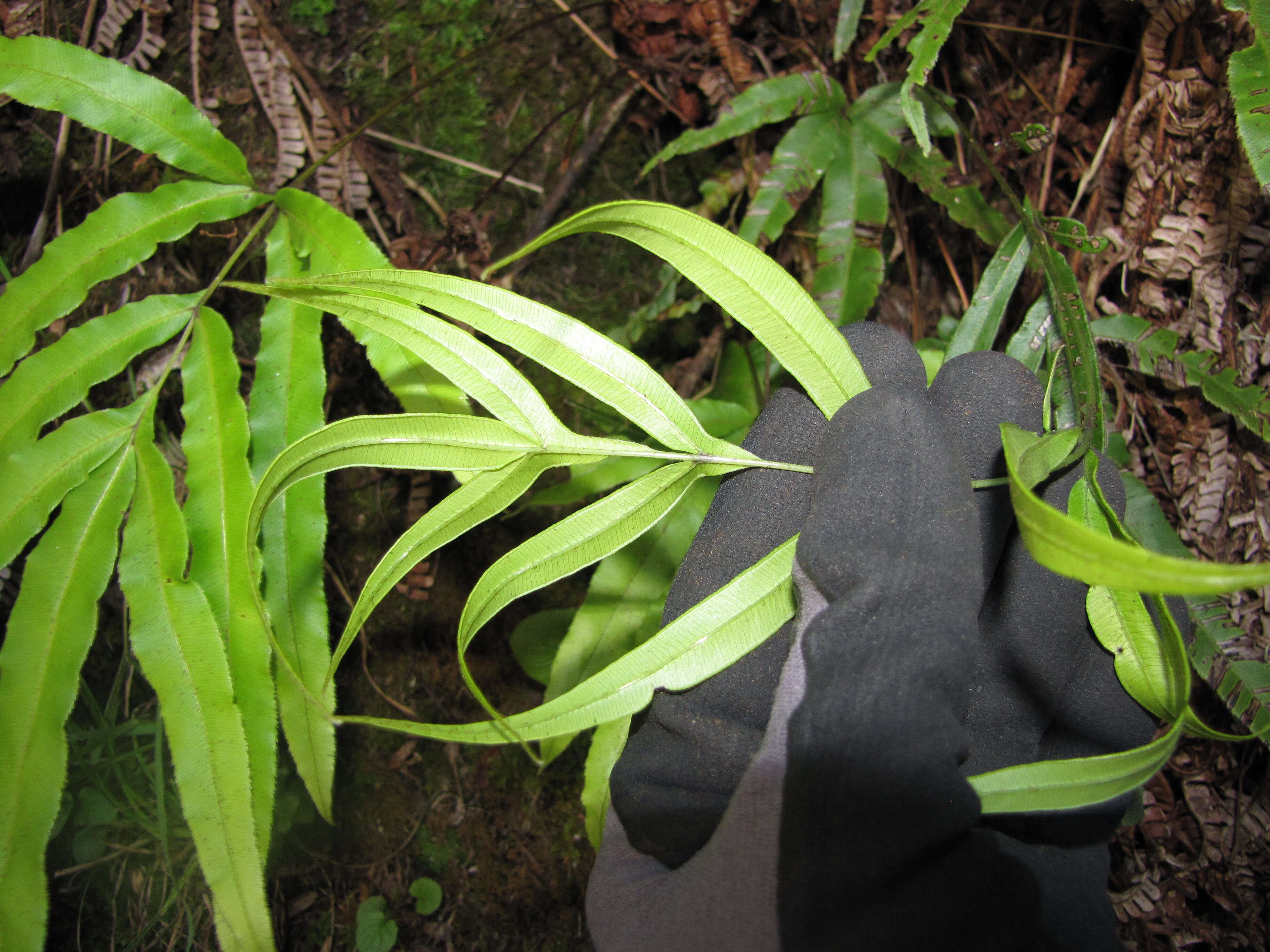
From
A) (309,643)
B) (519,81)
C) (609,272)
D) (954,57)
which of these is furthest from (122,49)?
(954,57)

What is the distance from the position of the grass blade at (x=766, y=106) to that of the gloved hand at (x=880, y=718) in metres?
0.58

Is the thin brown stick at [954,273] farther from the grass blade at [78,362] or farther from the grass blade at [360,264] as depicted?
the grass blade at [78,362]

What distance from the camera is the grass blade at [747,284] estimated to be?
93cm

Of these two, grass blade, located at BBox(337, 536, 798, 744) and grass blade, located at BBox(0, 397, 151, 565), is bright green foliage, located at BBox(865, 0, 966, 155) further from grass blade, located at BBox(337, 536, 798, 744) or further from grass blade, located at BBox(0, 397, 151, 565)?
grass blade, located at BBox(0, 397, 151, 565)

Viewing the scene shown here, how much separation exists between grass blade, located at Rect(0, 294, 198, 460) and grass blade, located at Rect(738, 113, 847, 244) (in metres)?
1.19

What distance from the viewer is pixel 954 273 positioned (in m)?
1.57

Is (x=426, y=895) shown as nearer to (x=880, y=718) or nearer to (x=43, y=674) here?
(x=43, y=674)

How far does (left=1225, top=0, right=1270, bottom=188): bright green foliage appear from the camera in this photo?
1.01 metres

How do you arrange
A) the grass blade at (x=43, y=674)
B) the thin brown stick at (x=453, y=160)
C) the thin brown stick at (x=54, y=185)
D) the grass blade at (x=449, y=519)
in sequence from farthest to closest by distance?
the thin brown stick at (x=453, y=160) < the thin brown stick at (x=54, y=185) < the grass blade at (x=43, y=674) < the grass blade at (x=449, y=519)

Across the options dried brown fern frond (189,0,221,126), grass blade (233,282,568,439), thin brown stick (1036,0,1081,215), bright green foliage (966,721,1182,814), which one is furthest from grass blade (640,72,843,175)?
bright green foliage (966,721,1182,814)

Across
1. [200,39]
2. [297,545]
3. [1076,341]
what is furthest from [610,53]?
[297,545]

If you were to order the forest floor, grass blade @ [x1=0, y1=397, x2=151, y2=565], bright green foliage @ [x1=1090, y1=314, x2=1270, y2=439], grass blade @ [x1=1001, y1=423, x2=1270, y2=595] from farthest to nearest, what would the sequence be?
the forest floor → bright green foliage @ [x1=1090, y1=314, x2=1270, y2=439] → grass blade @ [x1=0, y1=397, x2=151, y2=565] → grass blade @ [x1=1001, y1=423, x2=1270, y2=595]

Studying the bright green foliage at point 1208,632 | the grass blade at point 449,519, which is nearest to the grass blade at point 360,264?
the grass blade at point 449,519

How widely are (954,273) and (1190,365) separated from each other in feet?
1.63
